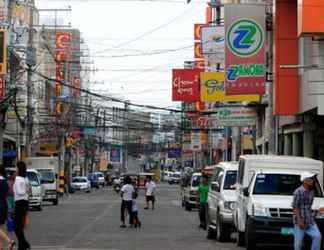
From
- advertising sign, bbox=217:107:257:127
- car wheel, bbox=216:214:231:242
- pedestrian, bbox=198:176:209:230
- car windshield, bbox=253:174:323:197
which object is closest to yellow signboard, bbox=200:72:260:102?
advertising sign, bbox=217:107:257:127

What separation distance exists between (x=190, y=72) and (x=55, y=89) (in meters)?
49.7

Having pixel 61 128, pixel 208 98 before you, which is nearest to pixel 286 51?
pixel 208 98

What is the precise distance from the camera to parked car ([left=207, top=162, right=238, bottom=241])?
24.8 meters

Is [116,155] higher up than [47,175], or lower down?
higher up

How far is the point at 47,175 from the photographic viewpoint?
2158 inches

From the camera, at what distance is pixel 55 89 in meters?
101

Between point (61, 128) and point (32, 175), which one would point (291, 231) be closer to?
point (32, 175)

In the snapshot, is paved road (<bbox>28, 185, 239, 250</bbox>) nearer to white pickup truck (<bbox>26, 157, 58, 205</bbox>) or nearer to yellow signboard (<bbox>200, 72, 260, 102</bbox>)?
yellow signboard (<bbox>200, 72, 260, 102</bbox>)

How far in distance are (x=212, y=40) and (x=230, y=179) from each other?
22.5 meters

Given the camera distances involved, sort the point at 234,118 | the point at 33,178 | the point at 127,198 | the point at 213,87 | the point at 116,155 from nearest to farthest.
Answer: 1. the point at 127,198
2. the point at 234,118
3. the point at 33,178
4. the point at 213,87
5. the point at 116,155

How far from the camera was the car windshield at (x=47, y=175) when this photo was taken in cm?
5438

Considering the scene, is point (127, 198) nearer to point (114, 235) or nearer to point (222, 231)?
point (114, 235)

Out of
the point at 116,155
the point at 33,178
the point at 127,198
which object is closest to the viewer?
the point at 127,198

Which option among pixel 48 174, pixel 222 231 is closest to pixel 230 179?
pixel 222 231
